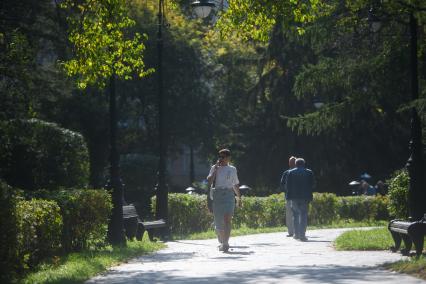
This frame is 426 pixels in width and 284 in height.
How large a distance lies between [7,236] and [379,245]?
26.2 feet

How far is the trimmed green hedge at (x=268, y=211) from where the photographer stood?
25906 mm

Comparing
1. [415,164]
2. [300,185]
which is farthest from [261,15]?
[300,185]

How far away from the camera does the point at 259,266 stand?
14148 mm

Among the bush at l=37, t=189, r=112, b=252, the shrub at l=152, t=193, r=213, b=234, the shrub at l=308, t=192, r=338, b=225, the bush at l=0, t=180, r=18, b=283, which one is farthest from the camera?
the shrub at l=308, t=192, r=338, b=225

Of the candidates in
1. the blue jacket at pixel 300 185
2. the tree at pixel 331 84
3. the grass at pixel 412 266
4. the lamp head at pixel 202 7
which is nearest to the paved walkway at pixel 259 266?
the grass at pixel 412 266

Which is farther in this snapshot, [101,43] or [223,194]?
[223,194]

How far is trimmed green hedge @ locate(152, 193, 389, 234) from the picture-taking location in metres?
25.9

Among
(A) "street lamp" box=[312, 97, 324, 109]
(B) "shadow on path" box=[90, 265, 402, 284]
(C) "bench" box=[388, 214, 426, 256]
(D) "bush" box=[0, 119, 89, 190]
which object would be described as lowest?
(B) "shadow on path" box=[90, 265, 402, 284]

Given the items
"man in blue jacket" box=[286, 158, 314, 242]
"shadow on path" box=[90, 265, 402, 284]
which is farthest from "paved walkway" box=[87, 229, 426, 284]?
"man in blue jacket" box=[286, 158, 314, 242]

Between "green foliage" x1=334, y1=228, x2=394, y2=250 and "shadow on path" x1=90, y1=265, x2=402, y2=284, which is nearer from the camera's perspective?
"shadow on path" x1=90, y1=265, x2=402, y2=284

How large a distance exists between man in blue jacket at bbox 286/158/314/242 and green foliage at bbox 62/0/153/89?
5487 mm

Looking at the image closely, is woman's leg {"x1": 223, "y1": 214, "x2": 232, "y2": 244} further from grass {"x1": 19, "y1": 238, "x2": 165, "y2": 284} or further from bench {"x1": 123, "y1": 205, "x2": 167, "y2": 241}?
bench {"x1": 123, "y1": 205, "x2": 167, "y2": 241}

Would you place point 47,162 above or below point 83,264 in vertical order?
above

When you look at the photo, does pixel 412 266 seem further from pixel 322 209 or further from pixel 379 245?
pixel 322 209
